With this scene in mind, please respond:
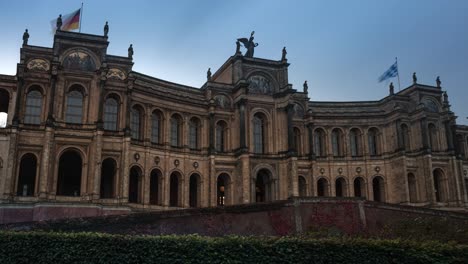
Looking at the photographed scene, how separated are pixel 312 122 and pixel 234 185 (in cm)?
1241

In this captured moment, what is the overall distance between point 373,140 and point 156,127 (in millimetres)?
26126

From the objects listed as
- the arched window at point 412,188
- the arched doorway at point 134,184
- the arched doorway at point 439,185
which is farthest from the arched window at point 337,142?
the arched doorway at point 134,184

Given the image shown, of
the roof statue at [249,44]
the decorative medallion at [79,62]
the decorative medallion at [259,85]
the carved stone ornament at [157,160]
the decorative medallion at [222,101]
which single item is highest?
the roof statue at [249,44]

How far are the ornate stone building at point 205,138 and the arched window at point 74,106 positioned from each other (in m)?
0.08

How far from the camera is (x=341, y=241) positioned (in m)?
19.8

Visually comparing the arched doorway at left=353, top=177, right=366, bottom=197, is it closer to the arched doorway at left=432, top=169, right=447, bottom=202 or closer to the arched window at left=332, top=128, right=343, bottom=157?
the arched window at left=332, top=128, right=343, bottom=157

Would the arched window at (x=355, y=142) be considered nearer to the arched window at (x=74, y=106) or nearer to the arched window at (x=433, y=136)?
the arched window at (x=433, y=136)

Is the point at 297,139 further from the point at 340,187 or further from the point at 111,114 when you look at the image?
the point at 111,114

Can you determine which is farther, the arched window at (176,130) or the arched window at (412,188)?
the arched window at (412,188)

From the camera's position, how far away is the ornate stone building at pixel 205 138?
1547 inches

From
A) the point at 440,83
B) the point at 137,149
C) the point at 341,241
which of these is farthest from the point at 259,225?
the point at 440,83

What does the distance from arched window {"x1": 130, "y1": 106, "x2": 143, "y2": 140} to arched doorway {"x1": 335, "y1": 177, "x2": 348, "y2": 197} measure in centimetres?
2396

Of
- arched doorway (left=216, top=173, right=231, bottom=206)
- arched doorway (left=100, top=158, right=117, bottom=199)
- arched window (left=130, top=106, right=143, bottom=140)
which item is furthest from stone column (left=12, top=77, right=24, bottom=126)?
arched doorway (left=216, top=173, right=231, bottom=206)

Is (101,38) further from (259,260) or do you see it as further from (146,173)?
(259,260)
